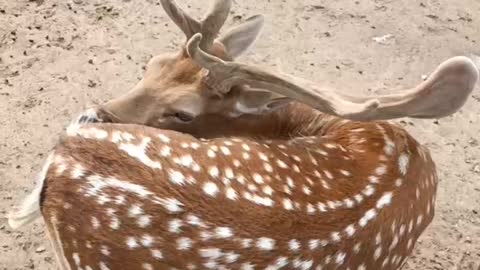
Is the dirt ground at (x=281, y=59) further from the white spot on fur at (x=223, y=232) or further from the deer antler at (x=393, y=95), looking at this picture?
the white spot on fur at (x=223, y=232)

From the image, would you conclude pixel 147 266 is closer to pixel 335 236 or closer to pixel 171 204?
pixel 171 204

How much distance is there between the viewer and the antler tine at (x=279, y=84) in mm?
3051

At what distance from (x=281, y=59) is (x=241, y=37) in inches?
48.5

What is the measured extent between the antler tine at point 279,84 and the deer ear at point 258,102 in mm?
66

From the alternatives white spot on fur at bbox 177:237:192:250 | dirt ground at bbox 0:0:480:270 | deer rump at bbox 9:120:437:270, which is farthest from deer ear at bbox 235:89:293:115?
dirt ground at bbox 0:0:480:270

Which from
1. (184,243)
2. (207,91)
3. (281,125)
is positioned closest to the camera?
(184,243)

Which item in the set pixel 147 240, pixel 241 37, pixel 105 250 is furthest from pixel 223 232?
pixel 241 37

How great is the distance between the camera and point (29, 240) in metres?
4.02

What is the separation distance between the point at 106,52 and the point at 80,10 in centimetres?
39

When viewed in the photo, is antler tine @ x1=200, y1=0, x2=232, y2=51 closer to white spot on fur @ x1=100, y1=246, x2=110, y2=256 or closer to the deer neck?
the deer neck

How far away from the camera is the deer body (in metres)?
2.73

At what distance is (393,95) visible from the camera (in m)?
3.08

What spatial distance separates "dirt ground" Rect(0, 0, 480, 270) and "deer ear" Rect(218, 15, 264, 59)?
2.93 ft

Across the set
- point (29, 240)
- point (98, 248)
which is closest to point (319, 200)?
point (98, 248)
